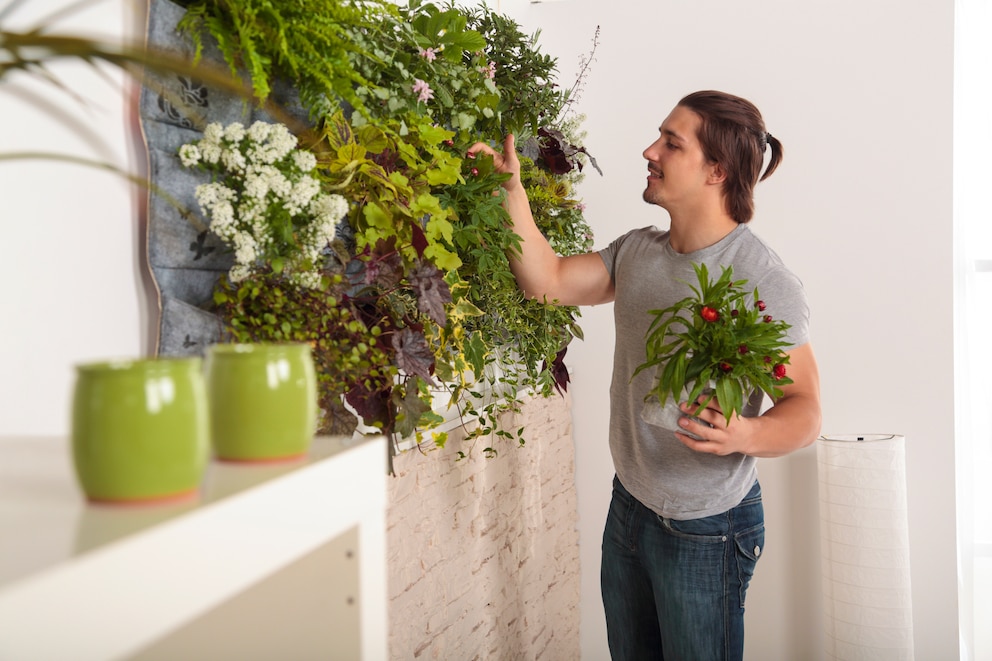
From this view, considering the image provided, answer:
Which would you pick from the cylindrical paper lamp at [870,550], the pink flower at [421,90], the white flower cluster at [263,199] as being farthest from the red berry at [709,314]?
the cylindrical paper lamp at [870,550]

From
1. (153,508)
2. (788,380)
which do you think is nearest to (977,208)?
(788,380)

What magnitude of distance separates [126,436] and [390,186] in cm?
86

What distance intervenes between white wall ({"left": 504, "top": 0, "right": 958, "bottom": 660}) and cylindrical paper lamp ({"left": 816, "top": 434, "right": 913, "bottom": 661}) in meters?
0.30

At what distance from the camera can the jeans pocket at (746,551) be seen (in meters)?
2.12

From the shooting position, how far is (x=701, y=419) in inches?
76.0

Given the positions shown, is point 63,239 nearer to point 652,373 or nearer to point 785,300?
point 652,373

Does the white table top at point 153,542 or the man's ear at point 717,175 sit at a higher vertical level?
the man's ear at point 717,175

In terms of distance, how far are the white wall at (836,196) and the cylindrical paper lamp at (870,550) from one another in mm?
301

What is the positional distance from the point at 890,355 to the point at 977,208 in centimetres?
71

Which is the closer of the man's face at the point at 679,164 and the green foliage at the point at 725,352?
the green foliage at the point at 725,352

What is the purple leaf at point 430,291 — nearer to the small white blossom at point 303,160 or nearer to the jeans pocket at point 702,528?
the small white blossom at point 303,160

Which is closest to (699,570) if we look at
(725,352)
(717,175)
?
(725,352)

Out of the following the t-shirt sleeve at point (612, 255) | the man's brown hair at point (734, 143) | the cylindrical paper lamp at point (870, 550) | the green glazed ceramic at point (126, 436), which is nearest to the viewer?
the green glazed ceramic at point (126, 436)

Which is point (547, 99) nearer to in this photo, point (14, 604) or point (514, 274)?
A: point (514, 274)
